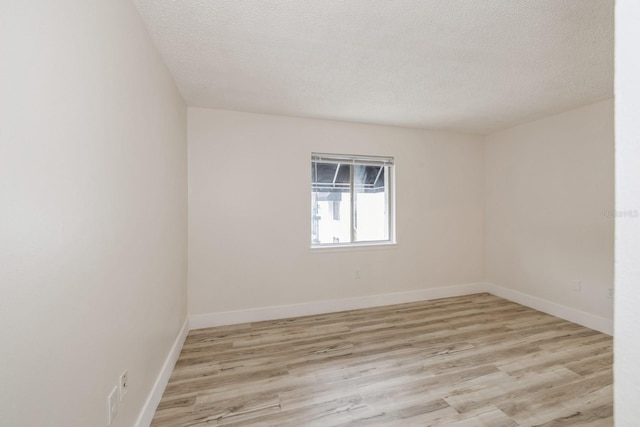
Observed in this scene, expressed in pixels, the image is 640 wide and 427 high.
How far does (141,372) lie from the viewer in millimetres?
1508

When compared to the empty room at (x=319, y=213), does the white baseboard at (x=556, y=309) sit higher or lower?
lower

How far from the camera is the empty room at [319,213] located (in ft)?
2.48

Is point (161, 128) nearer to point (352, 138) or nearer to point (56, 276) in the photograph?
point (56, 276)

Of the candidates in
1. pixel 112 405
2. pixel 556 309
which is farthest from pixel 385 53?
pixel 556 309

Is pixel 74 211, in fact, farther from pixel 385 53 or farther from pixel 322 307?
pixel 322 307

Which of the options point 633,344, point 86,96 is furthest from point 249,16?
point 633,344

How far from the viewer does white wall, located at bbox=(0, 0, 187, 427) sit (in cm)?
67

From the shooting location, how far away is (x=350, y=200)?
3527mm

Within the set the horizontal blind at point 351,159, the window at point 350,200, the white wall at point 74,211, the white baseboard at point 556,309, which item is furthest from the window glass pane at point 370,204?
the white wall at point 74,211

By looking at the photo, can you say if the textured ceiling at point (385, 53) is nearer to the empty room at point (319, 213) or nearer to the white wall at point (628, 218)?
the empty room at point (319, 213)

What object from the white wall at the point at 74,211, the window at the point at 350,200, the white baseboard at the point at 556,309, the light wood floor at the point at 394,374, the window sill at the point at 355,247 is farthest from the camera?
the window at the point at 350,200

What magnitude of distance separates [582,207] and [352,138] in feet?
8.96

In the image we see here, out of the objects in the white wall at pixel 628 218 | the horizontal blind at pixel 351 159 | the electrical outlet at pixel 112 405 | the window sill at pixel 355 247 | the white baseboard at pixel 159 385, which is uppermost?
the horizontal blind at pixel 351 159

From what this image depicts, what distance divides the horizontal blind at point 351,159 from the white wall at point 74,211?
1.97m
